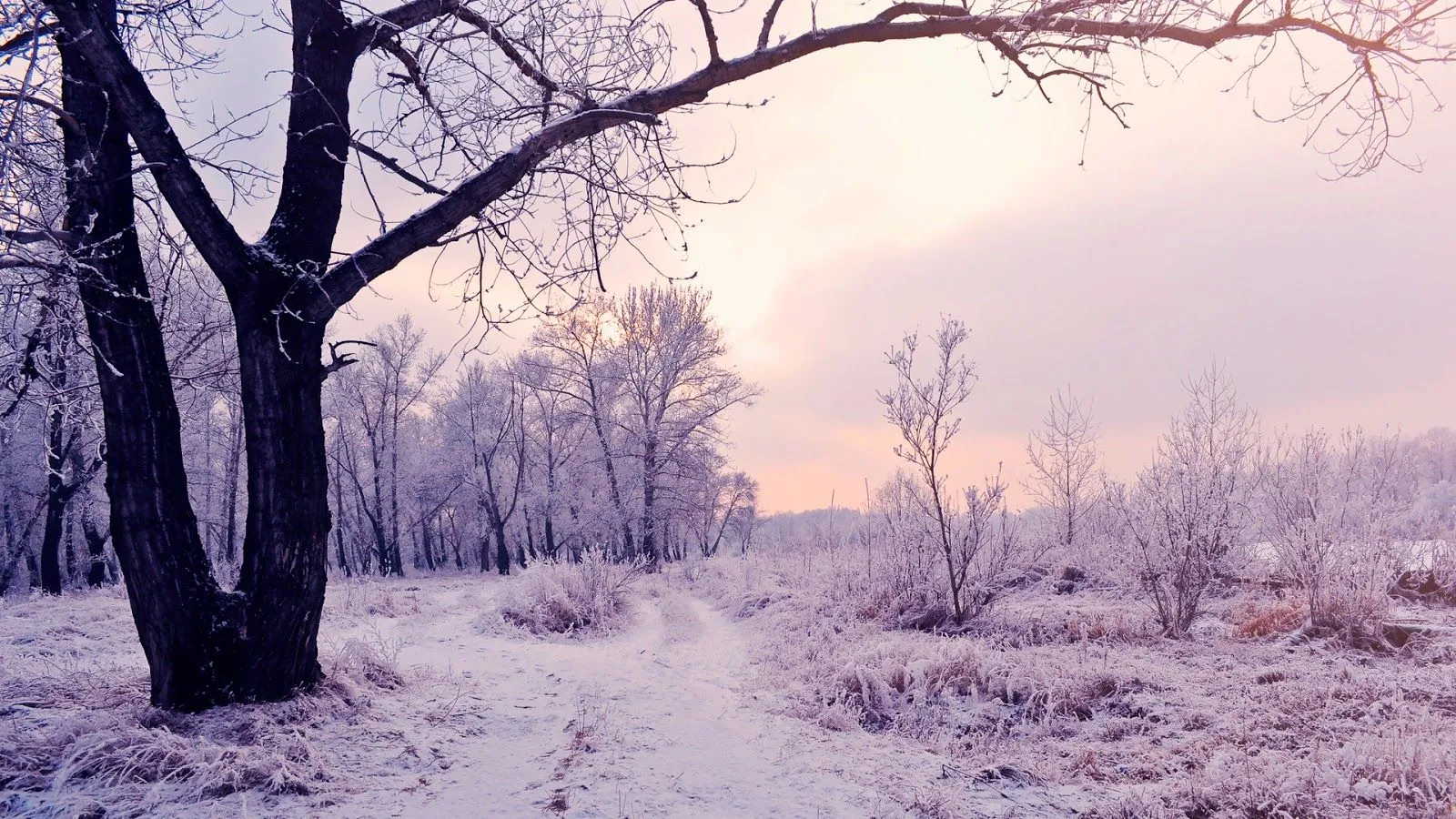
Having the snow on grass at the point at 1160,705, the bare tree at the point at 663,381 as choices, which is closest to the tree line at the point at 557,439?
the bare tree at the point at 663,381

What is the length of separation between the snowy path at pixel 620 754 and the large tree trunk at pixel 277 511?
3.53 ft

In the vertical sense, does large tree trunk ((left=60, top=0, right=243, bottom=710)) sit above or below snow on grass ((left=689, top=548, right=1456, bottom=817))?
above

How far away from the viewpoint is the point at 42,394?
4.42 metres

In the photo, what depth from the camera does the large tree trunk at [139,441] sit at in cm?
392

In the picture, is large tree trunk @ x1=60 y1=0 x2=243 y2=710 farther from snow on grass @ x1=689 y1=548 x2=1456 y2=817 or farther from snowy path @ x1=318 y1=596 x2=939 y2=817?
snow on grass @ x1=689 y1=548 x2=1456 y2=817

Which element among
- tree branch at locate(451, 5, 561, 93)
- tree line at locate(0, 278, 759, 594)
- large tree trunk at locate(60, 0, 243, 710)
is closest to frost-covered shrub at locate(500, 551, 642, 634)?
tree line at locate(0, 278, 759, 594)

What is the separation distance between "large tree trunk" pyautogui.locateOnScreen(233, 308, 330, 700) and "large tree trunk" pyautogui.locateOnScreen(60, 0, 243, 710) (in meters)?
0.16

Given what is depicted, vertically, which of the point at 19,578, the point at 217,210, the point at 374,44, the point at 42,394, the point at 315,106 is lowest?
the point at 19,578

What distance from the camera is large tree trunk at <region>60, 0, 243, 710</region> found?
12.9 feet

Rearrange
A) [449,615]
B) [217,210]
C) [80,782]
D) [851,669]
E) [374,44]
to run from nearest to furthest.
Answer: [80,782] → [217,210] → [374,44] → [851,669] → [449,615]

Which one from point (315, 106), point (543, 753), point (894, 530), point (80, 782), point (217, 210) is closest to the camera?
point (80, 782)

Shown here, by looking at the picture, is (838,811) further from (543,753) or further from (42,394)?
(42,394)

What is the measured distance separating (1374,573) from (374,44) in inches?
389

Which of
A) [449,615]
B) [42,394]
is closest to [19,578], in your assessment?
[449,615]
